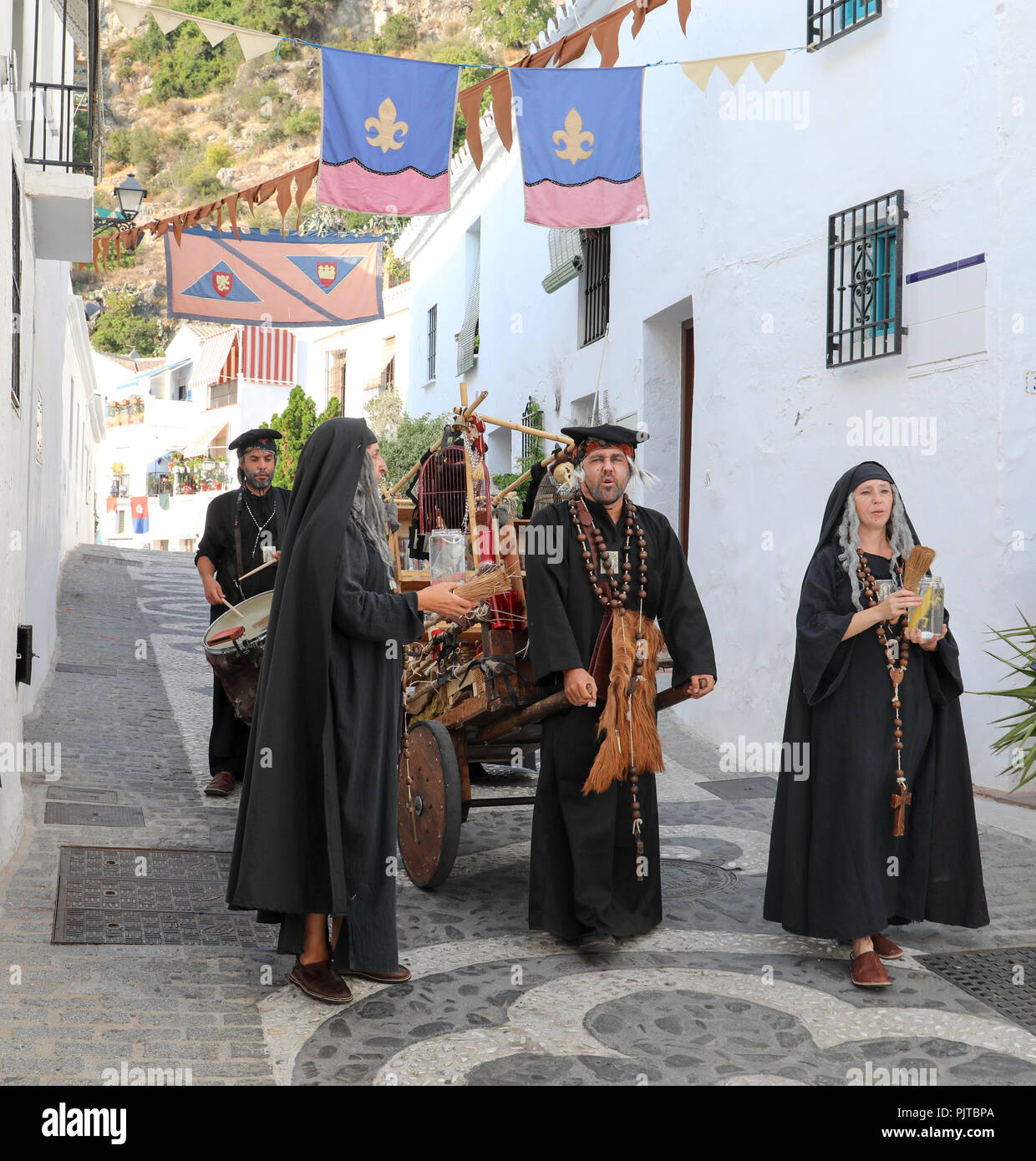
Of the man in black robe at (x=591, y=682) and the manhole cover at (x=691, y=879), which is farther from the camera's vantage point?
the manhole cover at (x=691, y=879)

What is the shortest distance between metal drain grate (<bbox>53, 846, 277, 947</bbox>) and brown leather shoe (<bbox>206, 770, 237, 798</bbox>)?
1.16 meters

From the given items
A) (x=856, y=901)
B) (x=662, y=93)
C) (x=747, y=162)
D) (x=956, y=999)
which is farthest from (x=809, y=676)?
(x=662, y=93)

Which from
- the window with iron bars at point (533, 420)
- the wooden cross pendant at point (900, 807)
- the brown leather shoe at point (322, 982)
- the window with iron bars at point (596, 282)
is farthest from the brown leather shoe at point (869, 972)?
the window with iron bars at point (533, 420)

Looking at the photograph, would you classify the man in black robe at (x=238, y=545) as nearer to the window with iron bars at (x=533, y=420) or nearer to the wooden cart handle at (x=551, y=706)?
the wooden cart handle at (x=551, y=706)

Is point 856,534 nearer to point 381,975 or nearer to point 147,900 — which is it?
point 381,975

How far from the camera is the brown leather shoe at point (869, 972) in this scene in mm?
4188

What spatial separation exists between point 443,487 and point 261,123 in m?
69.6

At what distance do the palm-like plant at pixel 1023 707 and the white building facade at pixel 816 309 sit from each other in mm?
153

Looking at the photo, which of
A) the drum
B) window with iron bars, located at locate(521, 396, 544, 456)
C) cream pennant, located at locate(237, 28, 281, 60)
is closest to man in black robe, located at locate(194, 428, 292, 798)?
the drum

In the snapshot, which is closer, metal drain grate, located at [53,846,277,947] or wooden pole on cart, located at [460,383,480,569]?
metal drain grate, located at [53,846,277,947]

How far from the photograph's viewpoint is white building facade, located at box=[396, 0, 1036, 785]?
6.75 m

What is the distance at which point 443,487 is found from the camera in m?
7.43

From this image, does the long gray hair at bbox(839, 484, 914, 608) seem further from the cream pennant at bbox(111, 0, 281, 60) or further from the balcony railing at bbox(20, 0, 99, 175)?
the balcony railing at bbox(20, 0, 99, 175)

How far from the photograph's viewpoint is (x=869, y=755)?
4.43 m
